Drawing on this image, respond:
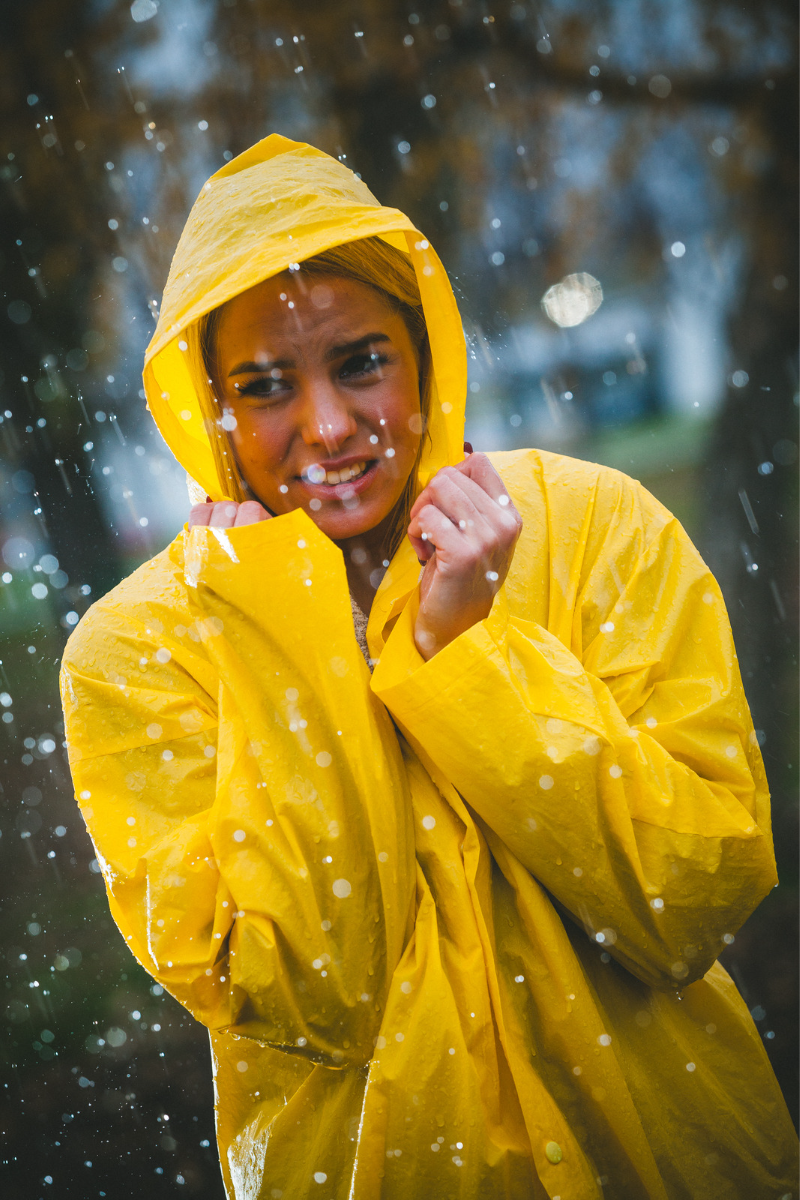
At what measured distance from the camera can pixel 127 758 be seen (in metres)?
1.21

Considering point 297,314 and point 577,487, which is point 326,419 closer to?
point 297,314

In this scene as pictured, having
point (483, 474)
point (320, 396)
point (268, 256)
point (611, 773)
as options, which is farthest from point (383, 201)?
point (611, 773)

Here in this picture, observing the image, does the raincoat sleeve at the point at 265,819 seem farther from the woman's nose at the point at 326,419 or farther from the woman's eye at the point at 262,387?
the woman's eye at the point at 262,387

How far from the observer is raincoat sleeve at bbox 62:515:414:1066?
1098 mm

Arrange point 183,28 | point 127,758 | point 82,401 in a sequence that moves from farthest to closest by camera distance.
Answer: point 82,401 → point 183,28 → point 127,758

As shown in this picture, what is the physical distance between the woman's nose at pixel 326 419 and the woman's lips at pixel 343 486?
7cm

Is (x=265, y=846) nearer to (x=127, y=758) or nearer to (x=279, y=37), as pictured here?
(x=127, y=758)

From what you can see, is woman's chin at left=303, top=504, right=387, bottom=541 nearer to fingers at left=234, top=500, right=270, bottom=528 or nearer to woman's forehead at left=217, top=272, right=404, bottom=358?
fingers at left=234, top=500, right=270, bottom=528

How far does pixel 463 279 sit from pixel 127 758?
9.62 ft

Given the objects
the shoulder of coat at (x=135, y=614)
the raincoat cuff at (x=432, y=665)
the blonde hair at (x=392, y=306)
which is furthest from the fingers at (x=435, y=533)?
the shoulder of coat at (x=135, y=614)

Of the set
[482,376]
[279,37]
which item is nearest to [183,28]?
[279,37]

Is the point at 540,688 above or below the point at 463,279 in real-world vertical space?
below

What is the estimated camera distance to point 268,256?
1.29 m

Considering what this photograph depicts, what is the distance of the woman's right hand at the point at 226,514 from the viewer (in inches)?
48.3
